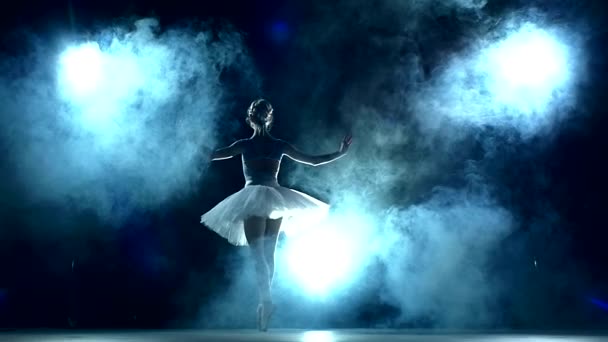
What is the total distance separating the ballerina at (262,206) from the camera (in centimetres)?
505

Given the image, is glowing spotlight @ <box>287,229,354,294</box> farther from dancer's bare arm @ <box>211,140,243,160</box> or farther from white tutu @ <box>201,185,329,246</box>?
dancer's bare arm @ <box>211,140,243,160</box>

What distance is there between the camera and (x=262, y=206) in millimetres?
5043

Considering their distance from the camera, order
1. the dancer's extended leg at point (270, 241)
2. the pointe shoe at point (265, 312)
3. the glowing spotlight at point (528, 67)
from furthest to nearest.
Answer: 1. the glowing spotlight at point (528, 67)
2. the dancer's extended leg at point (270, 241)
3. the pointe shoe at point (265, 312)

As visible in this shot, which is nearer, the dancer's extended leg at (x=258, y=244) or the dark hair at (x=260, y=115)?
the dancer's extended leg at (x=258, y=244)

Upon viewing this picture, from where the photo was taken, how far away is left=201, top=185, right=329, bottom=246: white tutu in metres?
5.04

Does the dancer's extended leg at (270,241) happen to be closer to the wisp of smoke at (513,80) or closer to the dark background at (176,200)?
the dark background at (176,200)

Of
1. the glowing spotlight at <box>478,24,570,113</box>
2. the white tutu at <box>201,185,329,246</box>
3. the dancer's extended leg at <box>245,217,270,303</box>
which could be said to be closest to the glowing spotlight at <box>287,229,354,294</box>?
the white tutu at <box>201,185,329,246</box>

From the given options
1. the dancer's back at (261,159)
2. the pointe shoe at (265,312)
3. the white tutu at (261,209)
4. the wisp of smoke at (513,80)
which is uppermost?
the wisp of smoke at (513,80)

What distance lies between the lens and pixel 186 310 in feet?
21.9

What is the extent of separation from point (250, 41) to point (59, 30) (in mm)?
1751

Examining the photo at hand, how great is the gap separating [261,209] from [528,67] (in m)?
2.83

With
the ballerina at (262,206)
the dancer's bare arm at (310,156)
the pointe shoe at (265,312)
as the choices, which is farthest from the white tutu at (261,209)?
the pointe shoe at (265,312)

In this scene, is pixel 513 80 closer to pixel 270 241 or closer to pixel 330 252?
pixel 330 252

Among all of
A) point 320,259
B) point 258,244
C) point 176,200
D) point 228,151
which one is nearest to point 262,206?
point 258,244
